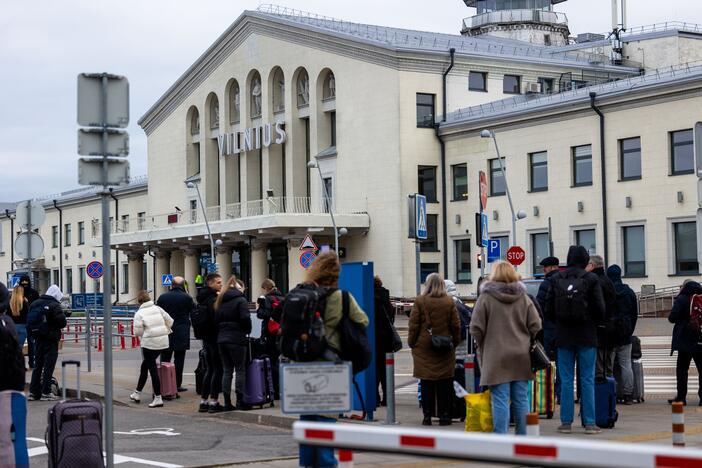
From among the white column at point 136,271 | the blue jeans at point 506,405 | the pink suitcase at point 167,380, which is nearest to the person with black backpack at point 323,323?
the blue jeans at point 506,405

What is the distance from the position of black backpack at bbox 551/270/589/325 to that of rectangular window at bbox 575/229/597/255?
36.2 m

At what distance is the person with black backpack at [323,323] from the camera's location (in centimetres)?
970

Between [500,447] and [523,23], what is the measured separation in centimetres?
7260

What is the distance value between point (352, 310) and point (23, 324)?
13.2m

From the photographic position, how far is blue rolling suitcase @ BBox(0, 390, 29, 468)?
32.5 feet

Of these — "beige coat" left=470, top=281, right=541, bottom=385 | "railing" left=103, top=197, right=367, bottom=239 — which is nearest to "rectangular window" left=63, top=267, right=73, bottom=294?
"railing" left=103, top=197, right=367, bottom=239

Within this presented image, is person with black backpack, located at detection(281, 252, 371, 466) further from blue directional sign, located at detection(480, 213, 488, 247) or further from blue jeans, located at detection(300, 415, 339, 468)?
blue directional sign, located at detection(480, 213, 488, 247)

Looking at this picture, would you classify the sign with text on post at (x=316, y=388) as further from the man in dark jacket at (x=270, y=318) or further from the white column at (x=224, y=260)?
the white column at (x=224, y=260)

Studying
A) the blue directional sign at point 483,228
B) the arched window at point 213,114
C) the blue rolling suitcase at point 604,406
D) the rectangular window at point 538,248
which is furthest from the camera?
the arched window at point 213,114

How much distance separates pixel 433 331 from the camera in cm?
1436

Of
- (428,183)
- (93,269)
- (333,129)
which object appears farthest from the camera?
(333,129)

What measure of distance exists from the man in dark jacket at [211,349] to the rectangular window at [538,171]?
1411 inches

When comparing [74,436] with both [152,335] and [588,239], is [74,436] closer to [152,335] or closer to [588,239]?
[152,335]

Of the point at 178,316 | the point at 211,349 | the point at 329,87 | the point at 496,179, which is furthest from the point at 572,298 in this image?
the point at 329,87
